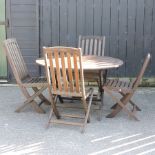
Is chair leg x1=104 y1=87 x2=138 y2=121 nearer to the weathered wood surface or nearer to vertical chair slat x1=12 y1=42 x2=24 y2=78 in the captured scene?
vertical chair slat x1=12 y1=42 x2=24 y2=78

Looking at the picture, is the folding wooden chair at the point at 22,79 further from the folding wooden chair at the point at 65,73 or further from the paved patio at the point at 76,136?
the folding wooden chair at the point at 65,73

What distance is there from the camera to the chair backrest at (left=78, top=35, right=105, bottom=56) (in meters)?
5.93

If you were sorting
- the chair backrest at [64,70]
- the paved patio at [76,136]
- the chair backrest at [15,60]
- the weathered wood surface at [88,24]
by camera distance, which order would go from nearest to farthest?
the paved patio at [76,136], the chair backrest at [64,70], the chair backrest at [15,60], the weathered wood surface at [88,24]

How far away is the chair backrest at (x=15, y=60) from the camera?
198 inches

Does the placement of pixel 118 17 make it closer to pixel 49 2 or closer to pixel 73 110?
pixel 49 2

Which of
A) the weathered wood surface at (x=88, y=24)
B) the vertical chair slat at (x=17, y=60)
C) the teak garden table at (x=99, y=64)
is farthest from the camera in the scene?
the weathered wood surface at (x=88, y=24)

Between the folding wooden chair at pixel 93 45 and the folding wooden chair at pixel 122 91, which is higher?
the folding wooden chair at pixel 93 45

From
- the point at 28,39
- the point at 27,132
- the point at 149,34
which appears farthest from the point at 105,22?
the point at 27,132

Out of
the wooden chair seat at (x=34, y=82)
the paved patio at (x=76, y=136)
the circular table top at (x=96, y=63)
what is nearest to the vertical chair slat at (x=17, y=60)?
the wooden chair seat at (x=34, y=82)

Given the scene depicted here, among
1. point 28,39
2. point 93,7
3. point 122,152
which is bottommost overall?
point 122,152

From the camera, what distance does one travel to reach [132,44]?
22.2 feet

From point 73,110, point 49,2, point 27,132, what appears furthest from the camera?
point 49,2

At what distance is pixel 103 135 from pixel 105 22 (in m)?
2.83

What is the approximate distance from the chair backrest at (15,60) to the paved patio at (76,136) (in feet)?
1.63
